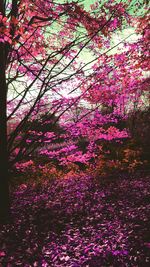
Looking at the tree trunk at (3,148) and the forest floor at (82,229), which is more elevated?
the tree trunk at (3,148)

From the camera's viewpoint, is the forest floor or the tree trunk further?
the tree trunk

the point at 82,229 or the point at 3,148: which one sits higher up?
the point at 3,148

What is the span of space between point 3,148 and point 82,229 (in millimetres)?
2842

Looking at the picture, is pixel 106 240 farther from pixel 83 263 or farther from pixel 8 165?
pixel 8 165

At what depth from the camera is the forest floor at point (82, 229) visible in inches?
184

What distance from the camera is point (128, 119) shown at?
2230cm

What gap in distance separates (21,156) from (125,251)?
337cm

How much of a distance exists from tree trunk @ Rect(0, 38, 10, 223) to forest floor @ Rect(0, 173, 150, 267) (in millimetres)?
445

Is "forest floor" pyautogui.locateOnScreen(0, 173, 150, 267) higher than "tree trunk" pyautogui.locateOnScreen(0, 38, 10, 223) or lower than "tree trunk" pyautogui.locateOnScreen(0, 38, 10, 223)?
lower

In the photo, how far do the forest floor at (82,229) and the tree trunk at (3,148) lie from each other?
0.44 m

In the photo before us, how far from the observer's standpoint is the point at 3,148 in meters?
6.36

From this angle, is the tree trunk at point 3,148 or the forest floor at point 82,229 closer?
the forest floor at point 82,229

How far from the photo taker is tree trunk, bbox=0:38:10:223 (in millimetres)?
5994

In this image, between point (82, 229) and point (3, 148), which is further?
point (3, 148)
